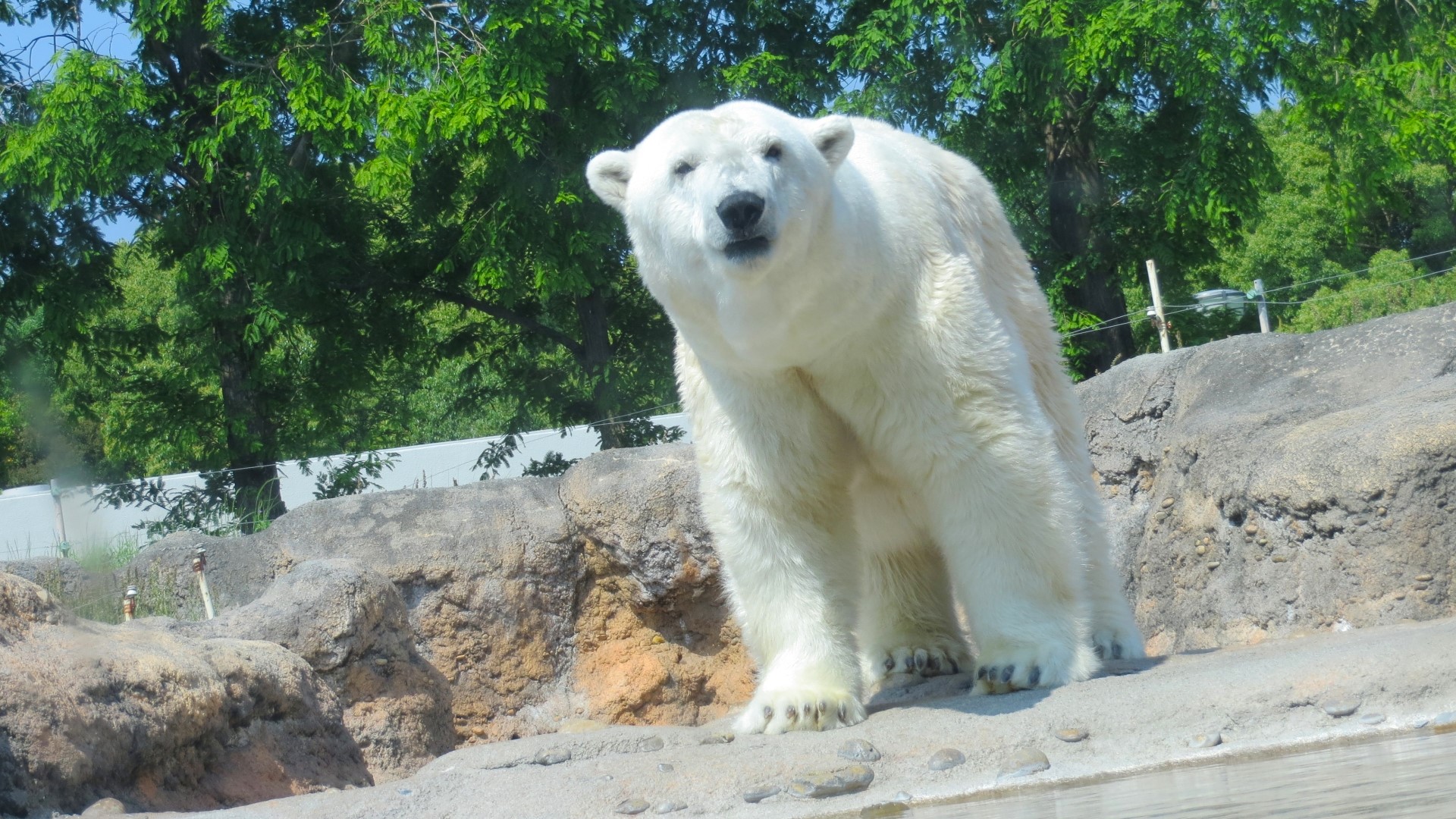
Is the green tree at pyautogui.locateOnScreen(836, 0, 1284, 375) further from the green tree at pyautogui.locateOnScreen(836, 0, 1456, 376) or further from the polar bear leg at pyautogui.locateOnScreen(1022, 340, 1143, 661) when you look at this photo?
the polar bear leg at pyautogui.locateOnScreen(1022, 340, 1143, 661)

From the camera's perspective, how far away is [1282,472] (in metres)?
4.79

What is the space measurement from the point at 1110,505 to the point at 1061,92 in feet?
19.7

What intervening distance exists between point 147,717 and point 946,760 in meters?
2.07

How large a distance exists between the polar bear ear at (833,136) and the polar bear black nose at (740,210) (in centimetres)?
40

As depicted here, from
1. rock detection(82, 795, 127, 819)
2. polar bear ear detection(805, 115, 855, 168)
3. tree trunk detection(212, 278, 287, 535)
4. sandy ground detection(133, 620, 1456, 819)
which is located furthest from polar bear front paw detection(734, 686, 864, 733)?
tree trunk detection(212, 278, 287, 535)

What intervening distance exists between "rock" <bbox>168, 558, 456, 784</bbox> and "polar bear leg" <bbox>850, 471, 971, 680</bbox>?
6.79 ft

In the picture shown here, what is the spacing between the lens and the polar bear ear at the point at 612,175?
348 cm

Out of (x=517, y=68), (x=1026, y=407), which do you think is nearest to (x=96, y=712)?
(x=1026, y=407)

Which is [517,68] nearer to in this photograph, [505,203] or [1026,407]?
[505,203]

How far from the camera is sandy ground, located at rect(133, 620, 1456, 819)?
2.56m

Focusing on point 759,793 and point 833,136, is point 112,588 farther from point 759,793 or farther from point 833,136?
point 759,793

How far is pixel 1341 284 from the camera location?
24688mm

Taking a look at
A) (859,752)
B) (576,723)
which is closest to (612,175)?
(859,752)

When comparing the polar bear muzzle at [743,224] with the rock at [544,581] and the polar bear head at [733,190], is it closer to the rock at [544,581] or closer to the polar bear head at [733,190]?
the polar bear head at [733,190]
